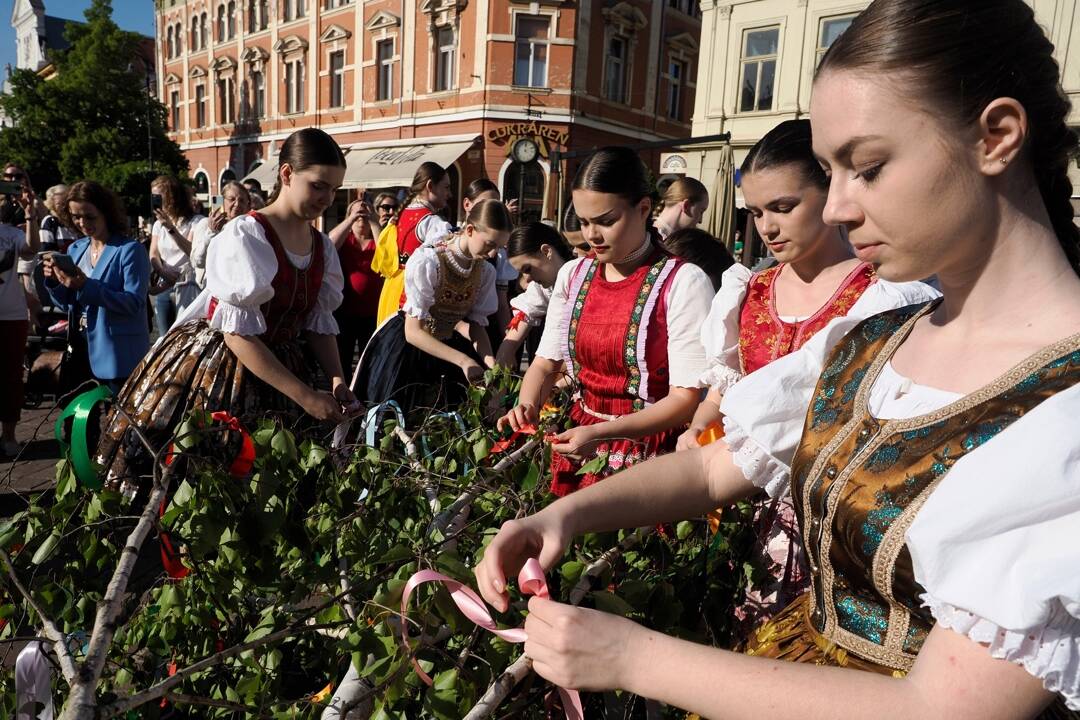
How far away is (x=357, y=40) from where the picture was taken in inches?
862

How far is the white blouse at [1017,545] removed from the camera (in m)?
0.64

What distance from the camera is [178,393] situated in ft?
8.12

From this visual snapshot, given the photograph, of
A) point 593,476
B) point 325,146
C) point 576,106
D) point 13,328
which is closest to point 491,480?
point 593,476

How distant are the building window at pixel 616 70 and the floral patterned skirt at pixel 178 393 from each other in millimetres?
19180

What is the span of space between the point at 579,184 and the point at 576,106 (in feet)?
59.4

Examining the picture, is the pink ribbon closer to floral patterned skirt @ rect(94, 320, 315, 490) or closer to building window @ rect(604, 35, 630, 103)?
floral patterned skirt @ rect(94, 320, 315, 490)

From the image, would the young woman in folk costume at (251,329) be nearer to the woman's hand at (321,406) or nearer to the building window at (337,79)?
the woman's hand at (321,406)

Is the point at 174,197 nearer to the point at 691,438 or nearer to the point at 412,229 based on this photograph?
the point at 412,229

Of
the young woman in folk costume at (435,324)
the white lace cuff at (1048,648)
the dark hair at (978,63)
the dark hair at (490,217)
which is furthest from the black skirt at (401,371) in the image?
the white lace cuff at (1048,648)

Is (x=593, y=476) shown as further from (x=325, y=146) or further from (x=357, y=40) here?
(x=357, y=40)

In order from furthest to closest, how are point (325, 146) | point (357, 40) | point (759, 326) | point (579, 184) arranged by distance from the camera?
point (357, 40)
point (325, 146)
point (579, 184)
point (759, 326)

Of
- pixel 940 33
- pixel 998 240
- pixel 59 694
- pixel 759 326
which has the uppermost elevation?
pixel 940 33

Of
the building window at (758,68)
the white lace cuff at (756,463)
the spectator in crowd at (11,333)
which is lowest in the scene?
the spectator in crowd at (11,333)

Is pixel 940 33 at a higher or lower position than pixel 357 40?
lower
